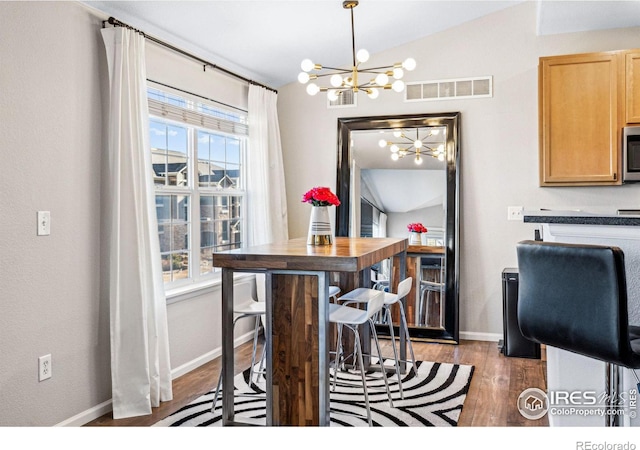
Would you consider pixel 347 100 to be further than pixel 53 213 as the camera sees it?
Yes

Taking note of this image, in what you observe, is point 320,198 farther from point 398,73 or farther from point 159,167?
point 159,167

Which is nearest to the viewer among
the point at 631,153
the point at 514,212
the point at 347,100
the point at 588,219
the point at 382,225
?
the point at 588,219

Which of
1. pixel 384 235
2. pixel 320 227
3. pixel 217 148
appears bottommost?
pixel 384 235

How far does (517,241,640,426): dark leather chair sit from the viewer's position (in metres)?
1.56

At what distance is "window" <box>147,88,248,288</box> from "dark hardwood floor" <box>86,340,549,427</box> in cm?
72

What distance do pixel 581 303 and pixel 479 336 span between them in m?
3.02

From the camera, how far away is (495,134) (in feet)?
14.5

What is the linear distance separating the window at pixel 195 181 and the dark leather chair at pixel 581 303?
8.32ft

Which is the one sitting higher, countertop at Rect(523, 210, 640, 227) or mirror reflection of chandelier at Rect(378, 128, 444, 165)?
mirror reflection of chandelier at Rect(378, 128, 444, 165)

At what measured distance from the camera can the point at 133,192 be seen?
2.93 meters

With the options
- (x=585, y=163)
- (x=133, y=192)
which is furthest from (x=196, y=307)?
(x=585, y=163)

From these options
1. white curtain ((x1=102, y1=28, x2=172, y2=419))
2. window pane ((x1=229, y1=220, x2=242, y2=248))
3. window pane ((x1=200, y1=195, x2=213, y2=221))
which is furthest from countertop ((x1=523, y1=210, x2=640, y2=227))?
window pane ((x1=229, y1=220, x2=242, y2=248))

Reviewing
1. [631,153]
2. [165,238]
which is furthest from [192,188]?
[631,153]

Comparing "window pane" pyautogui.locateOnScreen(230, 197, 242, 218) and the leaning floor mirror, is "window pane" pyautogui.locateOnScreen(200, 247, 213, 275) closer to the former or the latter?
"window pane" pyautogui.locateOnScreen(230, 197, 242, 218)
